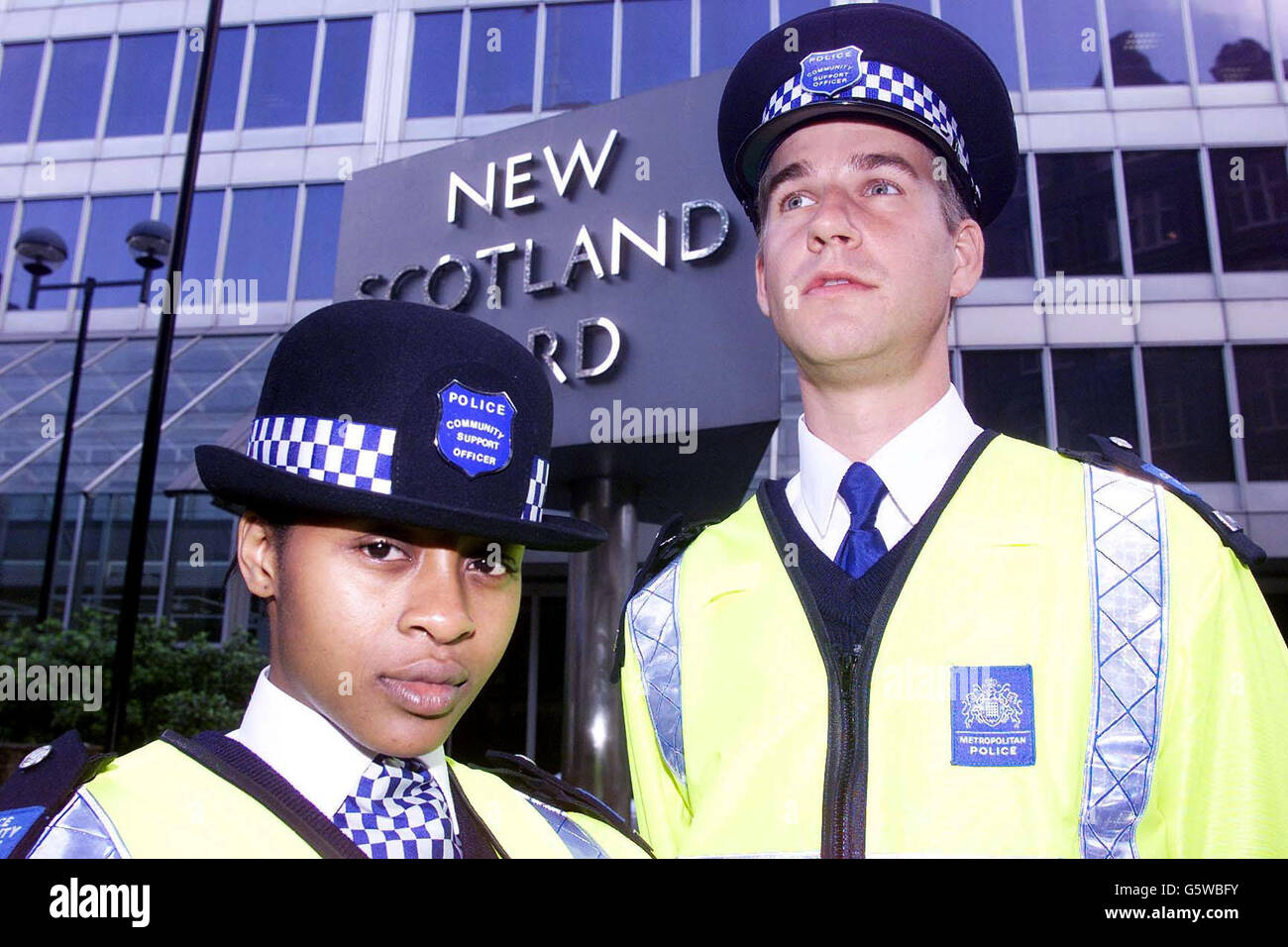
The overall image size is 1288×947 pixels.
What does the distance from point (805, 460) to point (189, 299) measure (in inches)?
660

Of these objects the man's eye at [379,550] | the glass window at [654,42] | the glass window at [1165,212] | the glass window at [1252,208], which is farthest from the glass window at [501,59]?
the man's eye at [379,550]

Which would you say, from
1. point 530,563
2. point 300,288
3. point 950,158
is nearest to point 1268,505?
point 530,563

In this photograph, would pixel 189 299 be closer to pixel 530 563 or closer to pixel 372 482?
pixel 530 563

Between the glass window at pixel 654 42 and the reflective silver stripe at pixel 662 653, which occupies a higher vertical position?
the glass window at pixel 654 42

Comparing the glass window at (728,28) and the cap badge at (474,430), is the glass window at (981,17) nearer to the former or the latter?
the glass window at (728,28)

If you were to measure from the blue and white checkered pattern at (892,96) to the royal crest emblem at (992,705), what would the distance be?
1.20 metres

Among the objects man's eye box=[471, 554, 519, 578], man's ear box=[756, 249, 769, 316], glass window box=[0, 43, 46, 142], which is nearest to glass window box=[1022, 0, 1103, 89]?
man's ear box=[756, 249, 769, 316]

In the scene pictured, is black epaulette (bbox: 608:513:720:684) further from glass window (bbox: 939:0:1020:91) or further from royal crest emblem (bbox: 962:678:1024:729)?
glass window (bbox: 939:0:1020:91)

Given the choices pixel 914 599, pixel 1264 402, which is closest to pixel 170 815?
pixel 914 599

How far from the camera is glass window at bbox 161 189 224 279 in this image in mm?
15320

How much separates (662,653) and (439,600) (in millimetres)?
694

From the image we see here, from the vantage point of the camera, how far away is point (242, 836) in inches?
53.5

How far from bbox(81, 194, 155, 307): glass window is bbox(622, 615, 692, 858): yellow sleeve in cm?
1593

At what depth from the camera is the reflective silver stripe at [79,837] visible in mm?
1313
